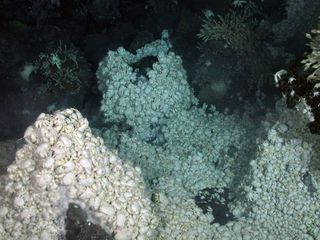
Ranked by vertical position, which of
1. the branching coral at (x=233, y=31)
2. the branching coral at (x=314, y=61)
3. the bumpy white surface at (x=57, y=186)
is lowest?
the bumpy white surface at (x=57, y=186)

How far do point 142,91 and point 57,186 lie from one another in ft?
7.75

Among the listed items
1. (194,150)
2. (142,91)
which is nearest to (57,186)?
(194,150)

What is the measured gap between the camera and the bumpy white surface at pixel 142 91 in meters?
5.22

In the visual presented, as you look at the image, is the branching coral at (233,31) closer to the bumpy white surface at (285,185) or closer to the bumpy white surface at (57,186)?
the bumpy white surface at (285,185)

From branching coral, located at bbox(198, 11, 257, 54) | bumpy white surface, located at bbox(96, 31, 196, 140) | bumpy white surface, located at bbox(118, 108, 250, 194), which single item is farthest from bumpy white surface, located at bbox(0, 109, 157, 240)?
branching coral, located at bbox(198, 11, 257, 54)

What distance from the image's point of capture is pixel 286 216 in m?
4.03

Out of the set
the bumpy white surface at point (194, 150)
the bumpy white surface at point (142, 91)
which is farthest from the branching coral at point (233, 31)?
the bumpy white surface at point (194, 150)

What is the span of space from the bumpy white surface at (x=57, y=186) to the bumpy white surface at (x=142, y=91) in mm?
1843

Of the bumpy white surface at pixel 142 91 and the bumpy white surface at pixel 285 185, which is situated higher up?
the bumpy white surface at pixel 285 185

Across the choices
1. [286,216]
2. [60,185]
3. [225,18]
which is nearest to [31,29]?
[225,18]

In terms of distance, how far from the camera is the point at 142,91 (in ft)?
17.2

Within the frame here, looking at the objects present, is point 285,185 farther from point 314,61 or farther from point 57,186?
point 57,186

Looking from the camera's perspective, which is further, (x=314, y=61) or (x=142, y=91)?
(x=142, y=91)

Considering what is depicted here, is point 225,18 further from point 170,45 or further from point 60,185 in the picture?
point 60,185
